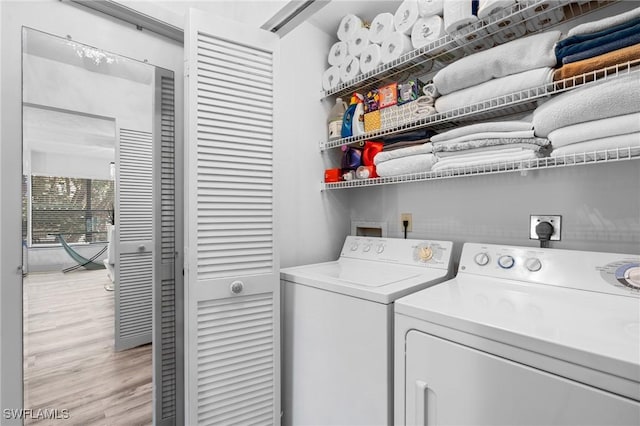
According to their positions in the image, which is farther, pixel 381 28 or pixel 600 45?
pixel 381 28

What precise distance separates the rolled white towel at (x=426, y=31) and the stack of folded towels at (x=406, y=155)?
1.44ft

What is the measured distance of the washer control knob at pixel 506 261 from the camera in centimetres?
135

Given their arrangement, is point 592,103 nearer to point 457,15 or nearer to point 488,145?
point 488,145

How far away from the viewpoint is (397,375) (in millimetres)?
1112

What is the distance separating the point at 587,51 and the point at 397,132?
0.85 m

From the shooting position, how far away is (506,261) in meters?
1.37

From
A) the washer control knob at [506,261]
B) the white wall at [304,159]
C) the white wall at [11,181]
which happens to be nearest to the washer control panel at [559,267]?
the washer control knob at [506,261]

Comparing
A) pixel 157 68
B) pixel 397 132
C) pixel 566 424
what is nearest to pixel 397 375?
pixel 566 424

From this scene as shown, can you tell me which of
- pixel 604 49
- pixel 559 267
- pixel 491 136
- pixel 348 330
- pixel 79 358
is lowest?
pixel 79 358

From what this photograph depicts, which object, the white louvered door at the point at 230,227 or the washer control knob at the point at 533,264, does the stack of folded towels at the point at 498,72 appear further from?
the white louvered door at the point at 230,227

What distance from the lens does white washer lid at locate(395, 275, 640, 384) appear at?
2.42 ft

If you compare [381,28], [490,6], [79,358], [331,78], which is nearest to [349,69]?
[331,78]

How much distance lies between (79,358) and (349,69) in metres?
2.04

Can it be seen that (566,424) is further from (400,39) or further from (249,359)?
(400,39)
